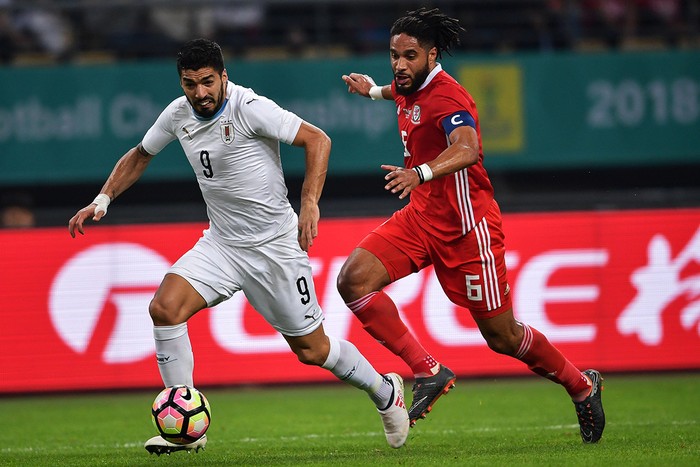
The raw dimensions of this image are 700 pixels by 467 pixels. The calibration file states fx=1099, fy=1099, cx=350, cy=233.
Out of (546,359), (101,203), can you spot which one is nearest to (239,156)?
(101,203)

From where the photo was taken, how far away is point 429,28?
6.51 meters

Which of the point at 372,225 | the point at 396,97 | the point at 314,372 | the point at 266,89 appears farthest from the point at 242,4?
the point at 396,97

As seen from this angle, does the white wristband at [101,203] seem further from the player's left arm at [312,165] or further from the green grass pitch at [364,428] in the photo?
the green grass pitch at [364,428]

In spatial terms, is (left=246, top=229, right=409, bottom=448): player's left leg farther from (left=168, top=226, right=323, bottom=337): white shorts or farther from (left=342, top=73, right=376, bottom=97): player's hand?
(left=342, top=73, right=376, bottom=97): player's hand

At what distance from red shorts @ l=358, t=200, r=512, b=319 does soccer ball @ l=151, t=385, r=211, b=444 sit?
1476 millimetres

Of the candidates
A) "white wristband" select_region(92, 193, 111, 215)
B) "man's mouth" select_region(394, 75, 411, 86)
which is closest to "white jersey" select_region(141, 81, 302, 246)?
"white wristband" select_region(92, 193, 111, 215)

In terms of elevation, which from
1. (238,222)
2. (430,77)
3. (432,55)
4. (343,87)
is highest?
(432,55)

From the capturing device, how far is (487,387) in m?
10.5

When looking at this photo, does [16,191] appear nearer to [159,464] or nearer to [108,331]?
[108,331]

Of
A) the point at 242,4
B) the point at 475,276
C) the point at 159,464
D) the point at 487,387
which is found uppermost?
the point at 242,4

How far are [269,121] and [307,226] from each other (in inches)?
28.5

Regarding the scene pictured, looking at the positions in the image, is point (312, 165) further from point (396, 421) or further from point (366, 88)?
point (396, 421)

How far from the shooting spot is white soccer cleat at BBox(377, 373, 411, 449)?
22.0ft

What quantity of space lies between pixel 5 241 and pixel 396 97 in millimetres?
5096
